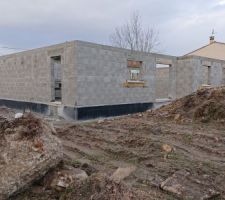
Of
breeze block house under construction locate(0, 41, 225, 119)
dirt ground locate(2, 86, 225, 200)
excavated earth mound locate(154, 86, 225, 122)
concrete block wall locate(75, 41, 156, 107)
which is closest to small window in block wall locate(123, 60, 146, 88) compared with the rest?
breeze block house under construction locate(0, 41, 225, 119)

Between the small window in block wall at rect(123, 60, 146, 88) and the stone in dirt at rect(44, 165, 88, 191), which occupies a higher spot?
the small window in block wall at rect(123, 60, 146, 88)

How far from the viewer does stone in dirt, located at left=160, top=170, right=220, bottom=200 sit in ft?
10.4

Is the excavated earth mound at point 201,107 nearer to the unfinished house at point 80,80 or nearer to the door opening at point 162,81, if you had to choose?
the unfinished house at point 80,80

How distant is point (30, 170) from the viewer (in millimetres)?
2934

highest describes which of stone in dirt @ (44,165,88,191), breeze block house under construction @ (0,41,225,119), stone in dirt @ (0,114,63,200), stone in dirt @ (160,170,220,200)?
breeze block house under construction @ (0,41,225,119)

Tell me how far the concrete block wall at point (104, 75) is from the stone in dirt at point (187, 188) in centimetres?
630

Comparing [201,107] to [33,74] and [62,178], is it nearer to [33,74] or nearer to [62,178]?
[62,178]

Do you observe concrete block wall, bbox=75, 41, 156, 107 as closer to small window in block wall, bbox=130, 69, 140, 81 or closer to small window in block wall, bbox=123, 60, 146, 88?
small window in block wall, bbox=123, 60, 146, 88

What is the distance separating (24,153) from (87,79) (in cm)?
680

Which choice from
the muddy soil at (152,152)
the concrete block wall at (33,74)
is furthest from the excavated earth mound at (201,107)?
the concrete block wall at (33,74)

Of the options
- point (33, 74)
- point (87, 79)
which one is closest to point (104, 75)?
point (87, 79)

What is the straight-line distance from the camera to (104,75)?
33.7 feet

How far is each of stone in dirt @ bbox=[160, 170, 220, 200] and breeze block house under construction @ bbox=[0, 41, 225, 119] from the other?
6.24m

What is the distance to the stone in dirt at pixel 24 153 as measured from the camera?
9.31 feet
